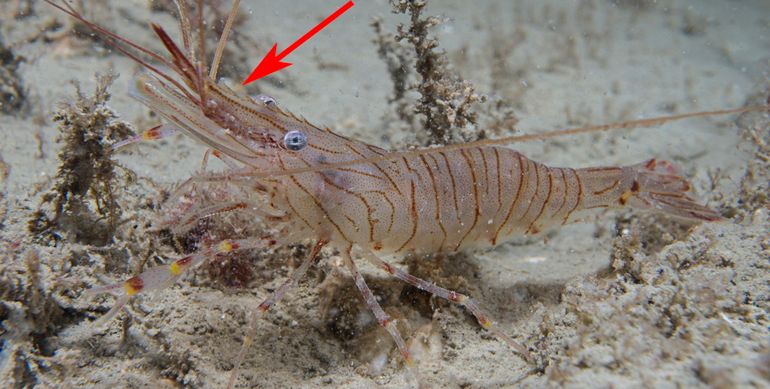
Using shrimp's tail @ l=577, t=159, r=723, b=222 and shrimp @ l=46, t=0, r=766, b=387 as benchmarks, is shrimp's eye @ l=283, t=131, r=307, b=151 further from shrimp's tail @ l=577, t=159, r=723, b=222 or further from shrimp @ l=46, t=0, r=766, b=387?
shrimp's tail @ l=577, t=159, r=723, b=222

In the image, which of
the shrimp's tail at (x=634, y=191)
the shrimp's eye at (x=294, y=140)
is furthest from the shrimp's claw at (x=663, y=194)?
the shrimp's eye at (x=294, y=140)

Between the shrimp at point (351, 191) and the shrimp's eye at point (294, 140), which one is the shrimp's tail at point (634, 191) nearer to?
the shrimp at point (351, 191)

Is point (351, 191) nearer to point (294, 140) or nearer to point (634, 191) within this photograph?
point (294, 140)

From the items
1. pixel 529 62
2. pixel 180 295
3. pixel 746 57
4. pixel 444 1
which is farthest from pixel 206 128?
pixel 746 57

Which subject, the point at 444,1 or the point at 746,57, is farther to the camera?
the point at 444,1

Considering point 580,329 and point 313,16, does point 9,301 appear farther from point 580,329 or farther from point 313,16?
point 313,16

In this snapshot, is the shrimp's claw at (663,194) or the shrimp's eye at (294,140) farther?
the shrimp's claw at (663,194)

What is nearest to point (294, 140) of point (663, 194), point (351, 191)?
point (351, 191)
